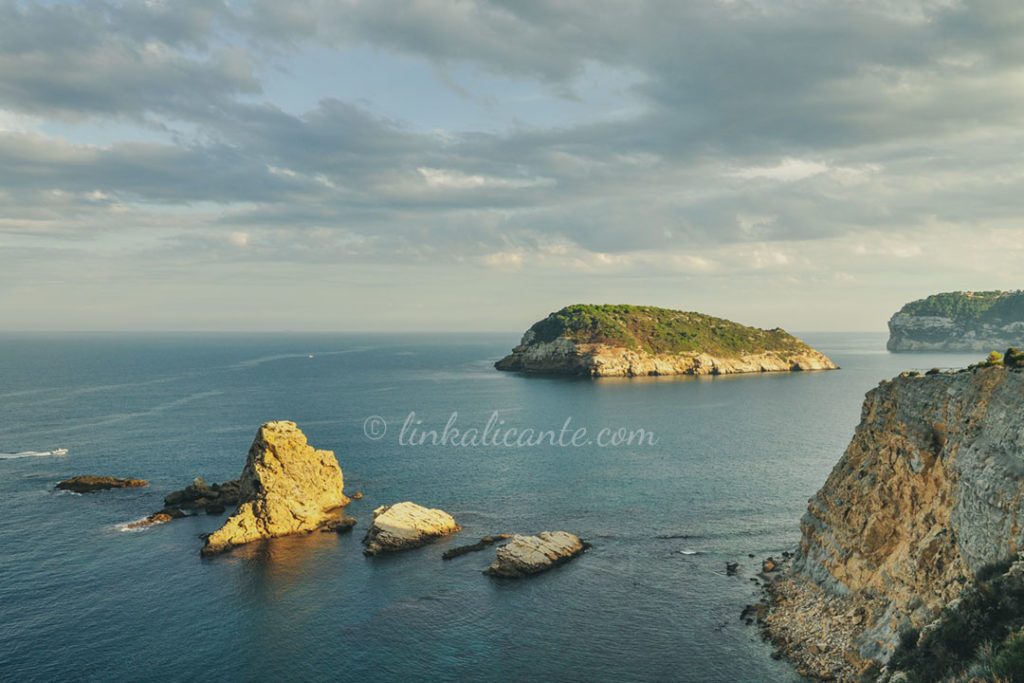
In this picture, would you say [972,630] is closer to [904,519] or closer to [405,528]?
[904,519]

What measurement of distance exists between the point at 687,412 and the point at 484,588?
9653 centimetres

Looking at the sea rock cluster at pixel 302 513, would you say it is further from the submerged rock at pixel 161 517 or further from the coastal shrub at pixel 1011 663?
the coastal shrub at pixel 1011 663

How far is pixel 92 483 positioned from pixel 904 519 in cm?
9166

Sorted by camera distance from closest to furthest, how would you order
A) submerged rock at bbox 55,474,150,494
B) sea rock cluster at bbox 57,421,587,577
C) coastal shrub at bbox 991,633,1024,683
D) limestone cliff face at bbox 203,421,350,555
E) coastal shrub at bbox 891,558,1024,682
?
1. coastal shrub at bbox 991,633,1024,683
2. coastal shrub at bbox 891,558,1024,682
3. sea rock cluster at bbox 57,421,587,577
4. limestone cliff face at bbox 203,421,350,555
5. submerged rock at bbox 55,474,150,494

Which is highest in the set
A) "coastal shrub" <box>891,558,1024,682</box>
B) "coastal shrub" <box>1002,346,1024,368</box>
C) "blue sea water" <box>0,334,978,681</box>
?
"coastal shrub" <box>1002,346,1024,368</box>

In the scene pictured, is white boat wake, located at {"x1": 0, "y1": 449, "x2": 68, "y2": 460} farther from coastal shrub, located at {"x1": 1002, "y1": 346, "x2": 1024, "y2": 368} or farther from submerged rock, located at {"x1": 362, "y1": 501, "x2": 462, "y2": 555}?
coastal shrub, located at {"x1": 1002, "y1": 346, "x2": 1024, "y2": 368}

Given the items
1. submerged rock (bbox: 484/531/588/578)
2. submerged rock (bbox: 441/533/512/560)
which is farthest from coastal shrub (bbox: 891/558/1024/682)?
submerged rock (bbox: 441/533/512/560)

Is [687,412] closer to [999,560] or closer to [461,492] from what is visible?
[461,492]

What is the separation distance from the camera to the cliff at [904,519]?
1340 inches

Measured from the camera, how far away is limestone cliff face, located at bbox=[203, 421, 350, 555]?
6775 centimetres

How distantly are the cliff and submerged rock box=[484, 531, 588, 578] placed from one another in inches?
740

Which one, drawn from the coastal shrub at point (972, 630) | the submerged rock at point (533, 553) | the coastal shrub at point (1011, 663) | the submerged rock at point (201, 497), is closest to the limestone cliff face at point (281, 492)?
the submerged rock at point (201, 497)

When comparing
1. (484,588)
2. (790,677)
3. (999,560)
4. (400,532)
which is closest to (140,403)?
(400,532)

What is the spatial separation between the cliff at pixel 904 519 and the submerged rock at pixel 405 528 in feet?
110
